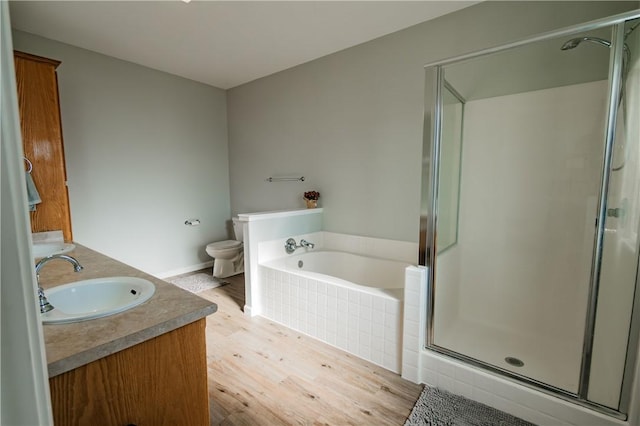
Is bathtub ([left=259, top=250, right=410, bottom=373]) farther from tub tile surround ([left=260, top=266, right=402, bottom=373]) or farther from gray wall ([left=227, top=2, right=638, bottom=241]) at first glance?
gray wall ([left=227, top=2, right=638, bottom=241])

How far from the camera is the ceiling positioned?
2211mm

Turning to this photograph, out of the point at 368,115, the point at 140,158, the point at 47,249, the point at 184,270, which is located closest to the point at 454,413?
the point at 368,115

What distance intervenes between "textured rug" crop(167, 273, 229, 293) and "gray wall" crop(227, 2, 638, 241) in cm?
112

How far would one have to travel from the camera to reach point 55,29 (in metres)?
2.54

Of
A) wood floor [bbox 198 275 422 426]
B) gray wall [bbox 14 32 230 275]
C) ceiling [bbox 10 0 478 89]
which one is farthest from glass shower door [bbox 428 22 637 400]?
gray wall [bbox 14 32 230 275]

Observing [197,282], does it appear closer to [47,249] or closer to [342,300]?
[47,249]

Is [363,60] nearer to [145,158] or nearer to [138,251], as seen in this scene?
[145,158]

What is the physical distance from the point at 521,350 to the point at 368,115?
7.36 feet

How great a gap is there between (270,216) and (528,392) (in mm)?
2149

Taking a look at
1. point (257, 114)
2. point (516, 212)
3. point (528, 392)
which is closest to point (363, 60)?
point (257, 114)

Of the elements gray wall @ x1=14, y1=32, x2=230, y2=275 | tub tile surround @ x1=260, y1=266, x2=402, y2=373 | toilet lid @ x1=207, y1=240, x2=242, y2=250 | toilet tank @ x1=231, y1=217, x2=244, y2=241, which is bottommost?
tub tile surround @ x1=260, y1=266, x2=402, y2=373

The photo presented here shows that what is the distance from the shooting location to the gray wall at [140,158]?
2.90 m

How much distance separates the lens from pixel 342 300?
2092 mm

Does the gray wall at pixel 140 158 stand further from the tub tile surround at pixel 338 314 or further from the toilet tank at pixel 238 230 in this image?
the tub tile surround at pixel 338 314
